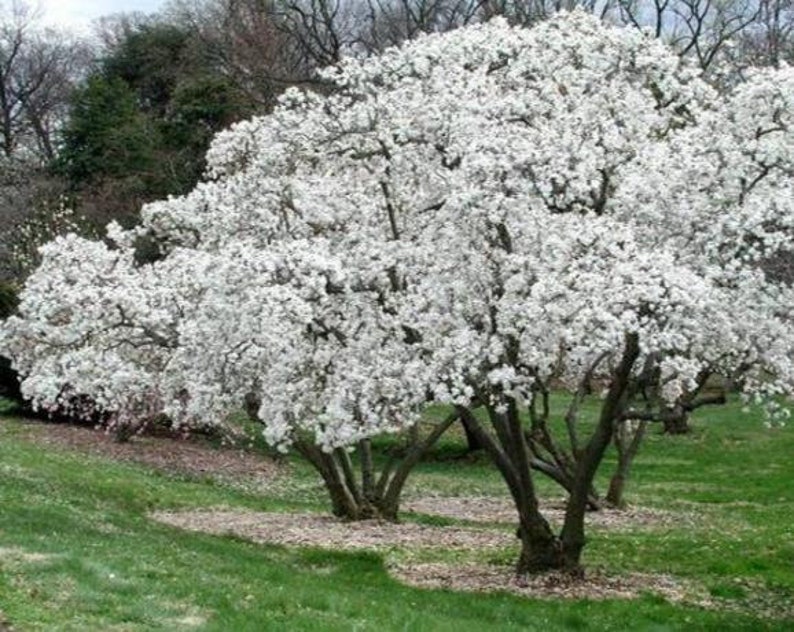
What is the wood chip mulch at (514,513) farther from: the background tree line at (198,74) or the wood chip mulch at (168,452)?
the background tree line at (198,74)

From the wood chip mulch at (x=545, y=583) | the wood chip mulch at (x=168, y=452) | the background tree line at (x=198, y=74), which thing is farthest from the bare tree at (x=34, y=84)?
the wood chip mulch at (x=545, y=583)

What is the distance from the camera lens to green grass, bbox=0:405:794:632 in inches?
470

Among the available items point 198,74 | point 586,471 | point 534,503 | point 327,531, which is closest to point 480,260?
point 586,471

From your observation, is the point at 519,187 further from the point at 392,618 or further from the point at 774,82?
the point at 392,618

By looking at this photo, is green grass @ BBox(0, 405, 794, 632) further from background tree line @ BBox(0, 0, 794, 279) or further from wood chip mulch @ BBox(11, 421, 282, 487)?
background tree line @ BBox(0, 0, 794, 279)

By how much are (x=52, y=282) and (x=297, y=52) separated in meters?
33.8

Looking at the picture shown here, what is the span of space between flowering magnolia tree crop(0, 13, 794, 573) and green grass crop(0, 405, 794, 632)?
6.79 feet

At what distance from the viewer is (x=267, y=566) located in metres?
16.2

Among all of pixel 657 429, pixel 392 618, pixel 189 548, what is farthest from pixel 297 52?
pixel 392 618

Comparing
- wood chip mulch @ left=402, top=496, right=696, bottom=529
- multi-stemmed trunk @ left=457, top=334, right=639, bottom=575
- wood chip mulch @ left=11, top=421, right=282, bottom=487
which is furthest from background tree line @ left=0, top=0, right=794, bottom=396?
multi-stemmed trunk @ left=457, top=334, right=639, bottom=575

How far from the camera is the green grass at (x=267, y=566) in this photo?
470 inches

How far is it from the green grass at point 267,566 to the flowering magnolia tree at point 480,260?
2.07 metres

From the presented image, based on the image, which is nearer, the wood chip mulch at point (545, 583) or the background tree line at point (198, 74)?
the wood chip mulch at point (545, 583)

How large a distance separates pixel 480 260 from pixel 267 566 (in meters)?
5.29
